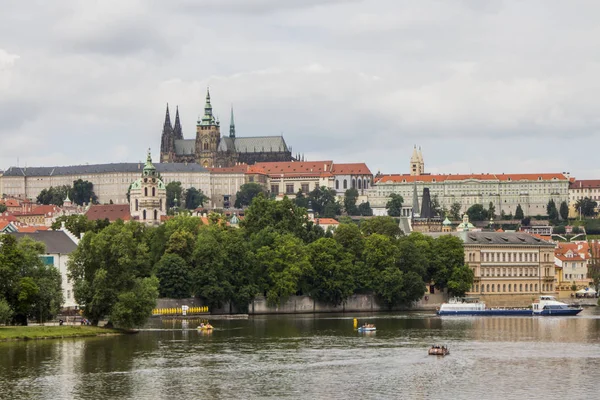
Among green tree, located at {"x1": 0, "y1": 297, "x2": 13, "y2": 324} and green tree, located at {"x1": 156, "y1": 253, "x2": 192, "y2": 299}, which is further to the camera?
green tree, located at {"x1": 156, "y1": 253, "x2": 192, "y2": 299}

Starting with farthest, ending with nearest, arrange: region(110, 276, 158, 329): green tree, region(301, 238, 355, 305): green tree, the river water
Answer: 1. region(301, 238, 355, 305): green tree
2. region(110, 276, 158, 329): green tree
3. the river water

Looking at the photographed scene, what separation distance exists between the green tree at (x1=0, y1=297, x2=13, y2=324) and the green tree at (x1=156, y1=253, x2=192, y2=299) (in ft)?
104

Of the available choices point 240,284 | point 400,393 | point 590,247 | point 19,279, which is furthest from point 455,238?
point 400,393

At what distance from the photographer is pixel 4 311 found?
83.1 metres

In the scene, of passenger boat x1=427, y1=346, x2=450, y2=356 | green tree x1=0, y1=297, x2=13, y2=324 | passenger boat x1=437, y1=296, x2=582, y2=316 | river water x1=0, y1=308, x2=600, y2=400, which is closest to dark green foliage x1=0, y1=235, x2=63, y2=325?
green tree x1=0, y1=297, x2=13, y2=324

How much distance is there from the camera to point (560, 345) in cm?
8769

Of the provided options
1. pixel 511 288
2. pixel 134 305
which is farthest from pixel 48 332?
pixel 511 288

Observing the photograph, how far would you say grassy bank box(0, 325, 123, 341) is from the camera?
8262cm

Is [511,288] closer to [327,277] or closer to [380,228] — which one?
[380,228]

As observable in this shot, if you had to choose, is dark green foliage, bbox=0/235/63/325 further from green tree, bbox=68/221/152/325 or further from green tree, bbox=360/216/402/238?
green tree, bbox=360/216/402/238

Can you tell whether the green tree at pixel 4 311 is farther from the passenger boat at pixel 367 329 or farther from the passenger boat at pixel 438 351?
the passenger boat at pixel 367 329

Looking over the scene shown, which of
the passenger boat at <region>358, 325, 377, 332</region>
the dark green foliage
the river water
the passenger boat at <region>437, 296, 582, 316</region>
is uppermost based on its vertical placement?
the dark green foliage

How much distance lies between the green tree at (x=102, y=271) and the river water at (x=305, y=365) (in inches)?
121

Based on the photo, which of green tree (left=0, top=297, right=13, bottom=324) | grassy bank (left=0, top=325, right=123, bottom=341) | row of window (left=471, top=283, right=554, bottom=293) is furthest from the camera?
row of window (left=471, top=283, right=554, bottom=293)
